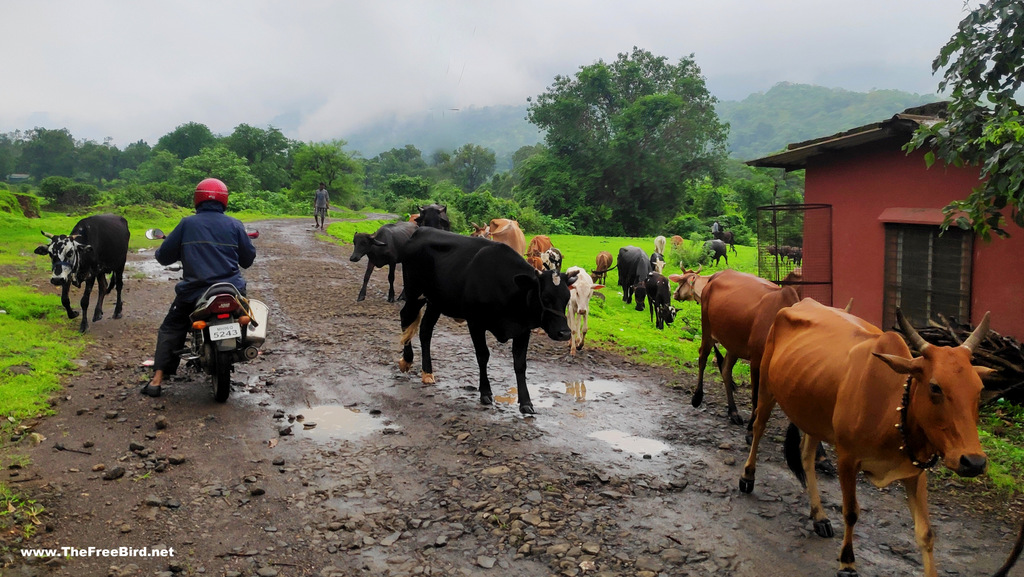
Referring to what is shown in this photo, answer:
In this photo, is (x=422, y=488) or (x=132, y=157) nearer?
(x=422, y=488)

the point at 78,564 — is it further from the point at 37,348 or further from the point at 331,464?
the point at 37,348

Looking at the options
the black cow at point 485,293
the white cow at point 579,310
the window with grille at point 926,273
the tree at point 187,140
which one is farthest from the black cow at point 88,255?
the tree at point 187,140

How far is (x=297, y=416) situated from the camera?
7.09 m

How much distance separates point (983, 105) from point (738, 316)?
3526mm

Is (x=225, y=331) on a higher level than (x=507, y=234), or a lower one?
lower

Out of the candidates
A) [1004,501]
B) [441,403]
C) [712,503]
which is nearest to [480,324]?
[441,403]

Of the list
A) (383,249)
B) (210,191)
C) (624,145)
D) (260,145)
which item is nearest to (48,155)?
(260,145)

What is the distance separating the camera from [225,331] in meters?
6.90

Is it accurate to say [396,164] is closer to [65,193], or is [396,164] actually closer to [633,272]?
[65,193]

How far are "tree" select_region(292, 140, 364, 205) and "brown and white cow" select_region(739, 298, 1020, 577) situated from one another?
53.9 m

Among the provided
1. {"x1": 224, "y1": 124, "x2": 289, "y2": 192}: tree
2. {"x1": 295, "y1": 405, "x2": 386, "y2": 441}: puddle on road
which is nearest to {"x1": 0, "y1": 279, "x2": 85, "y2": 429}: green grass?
{"x1": 295, "y1": 405, "x2": 386, "y2": 441}: puddle on road

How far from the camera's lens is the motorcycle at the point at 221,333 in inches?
273

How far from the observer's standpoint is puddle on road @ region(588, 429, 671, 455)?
264 inches

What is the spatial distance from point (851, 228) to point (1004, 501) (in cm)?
608
